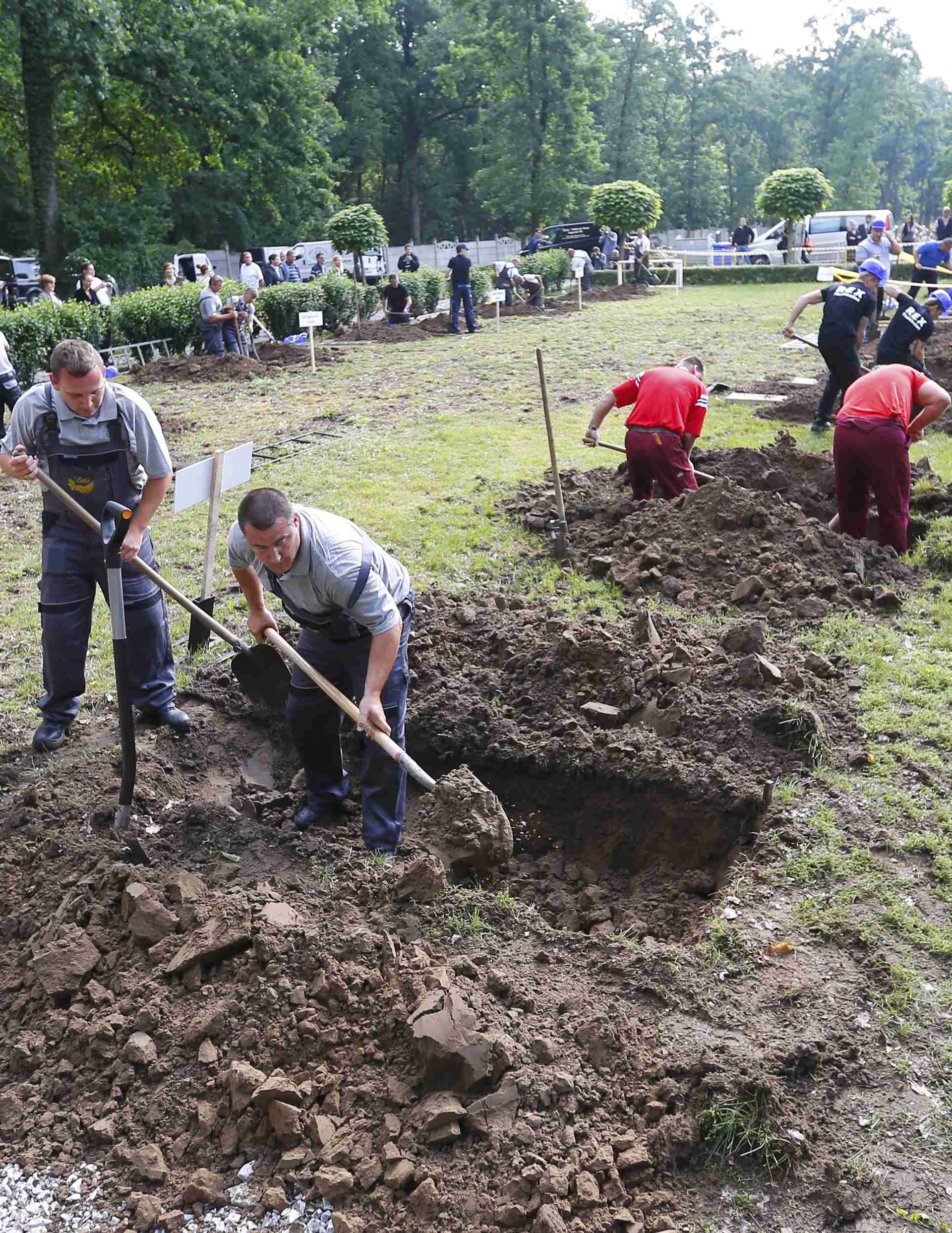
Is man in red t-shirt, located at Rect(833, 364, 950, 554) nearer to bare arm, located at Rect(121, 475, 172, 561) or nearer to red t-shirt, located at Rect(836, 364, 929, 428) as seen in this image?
red t-shirt, located at Rect(836, 364, 929, 428)

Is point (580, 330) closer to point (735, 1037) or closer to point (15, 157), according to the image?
point (735, 1037)

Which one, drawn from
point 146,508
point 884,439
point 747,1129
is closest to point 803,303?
point 884,439

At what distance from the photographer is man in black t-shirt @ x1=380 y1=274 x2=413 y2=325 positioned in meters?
23.4

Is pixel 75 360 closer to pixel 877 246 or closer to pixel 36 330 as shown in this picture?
pixel 36 330

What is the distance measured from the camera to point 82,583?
5.48 m

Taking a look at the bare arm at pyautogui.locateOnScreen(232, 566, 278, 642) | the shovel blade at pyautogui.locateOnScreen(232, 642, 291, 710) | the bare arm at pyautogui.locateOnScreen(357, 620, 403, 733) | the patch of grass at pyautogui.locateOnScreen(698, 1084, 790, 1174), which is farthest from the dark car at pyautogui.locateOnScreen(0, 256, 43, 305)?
the patch of grass at pyautogui.locateOnScreen(698, 1084, 790, 1174)

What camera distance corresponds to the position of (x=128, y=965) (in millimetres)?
3912

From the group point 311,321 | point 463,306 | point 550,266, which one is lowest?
point 311,321

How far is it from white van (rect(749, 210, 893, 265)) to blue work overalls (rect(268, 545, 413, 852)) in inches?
1338

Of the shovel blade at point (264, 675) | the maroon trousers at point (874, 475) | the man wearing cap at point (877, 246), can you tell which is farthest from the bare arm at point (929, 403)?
the man wearing cap at point (877, 246)

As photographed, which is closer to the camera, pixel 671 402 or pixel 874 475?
pixel 874 475

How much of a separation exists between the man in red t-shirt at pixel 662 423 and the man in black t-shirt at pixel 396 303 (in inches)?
614

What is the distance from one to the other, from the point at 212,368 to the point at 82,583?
1263 cm

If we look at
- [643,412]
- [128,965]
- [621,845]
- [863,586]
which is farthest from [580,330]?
[128,965]
